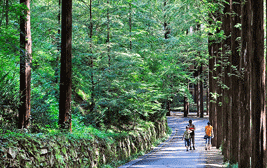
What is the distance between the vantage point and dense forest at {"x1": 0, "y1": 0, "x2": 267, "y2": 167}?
9.04 meters

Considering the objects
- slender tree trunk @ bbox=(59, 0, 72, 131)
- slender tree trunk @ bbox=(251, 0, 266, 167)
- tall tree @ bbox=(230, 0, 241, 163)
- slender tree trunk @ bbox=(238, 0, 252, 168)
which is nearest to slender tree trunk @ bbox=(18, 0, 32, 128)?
slender tree trunk @ bbox=(59, 0, 72, 131)

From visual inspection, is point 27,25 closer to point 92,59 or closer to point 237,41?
point 92,59

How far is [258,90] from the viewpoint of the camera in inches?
340

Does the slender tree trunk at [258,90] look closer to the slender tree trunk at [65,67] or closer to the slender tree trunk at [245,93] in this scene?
the slender tree trunk at [245,93]

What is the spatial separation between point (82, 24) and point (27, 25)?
5695 mm

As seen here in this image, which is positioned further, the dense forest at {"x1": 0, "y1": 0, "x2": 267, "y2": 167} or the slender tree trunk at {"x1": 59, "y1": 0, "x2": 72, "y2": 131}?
the slender tree trunk at {"x1": 59, "y1": 0, "x2": 72, "y2": 131}

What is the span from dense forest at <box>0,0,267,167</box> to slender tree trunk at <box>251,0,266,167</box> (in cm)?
3

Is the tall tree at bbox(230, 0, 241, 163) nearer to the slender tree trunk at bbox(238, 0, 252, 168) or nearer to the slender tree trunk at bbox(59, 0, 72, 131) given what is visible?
the slender tree trunk at bbox(238, 0, 252, 168)

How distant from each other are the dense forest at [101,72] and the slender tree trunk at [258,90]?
26 mm

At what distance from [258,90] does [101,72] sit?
9447 mm

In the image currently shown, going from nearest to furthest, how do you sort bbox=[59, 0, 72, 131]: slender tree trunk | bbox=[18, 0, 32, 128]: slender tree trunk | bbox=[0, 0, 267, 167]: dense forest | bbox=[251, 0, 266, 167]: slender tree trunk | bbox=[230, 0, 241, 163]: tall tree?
bbox=[251, 0, 266, 167]: slender tree trunk < bbox=[0, 0, 267, 167]: dense forest < bbox=[18, 0, 32, 128]: slender tree trunk < bbox=[59, 0, 72, 131]: slender tree trunk < bbox=[230, 0, 241, 163]: tall tree

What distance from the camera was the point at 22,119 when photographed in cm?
1131

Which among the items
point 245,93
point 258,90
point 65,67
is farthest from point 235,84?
point 65,67

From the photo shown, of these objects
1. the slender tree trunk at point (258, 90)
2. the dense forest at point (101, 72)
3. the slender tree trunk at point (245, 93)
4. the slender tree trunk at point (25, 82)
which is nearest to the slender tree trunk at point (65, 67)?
the dense forest at point (101, 72)
